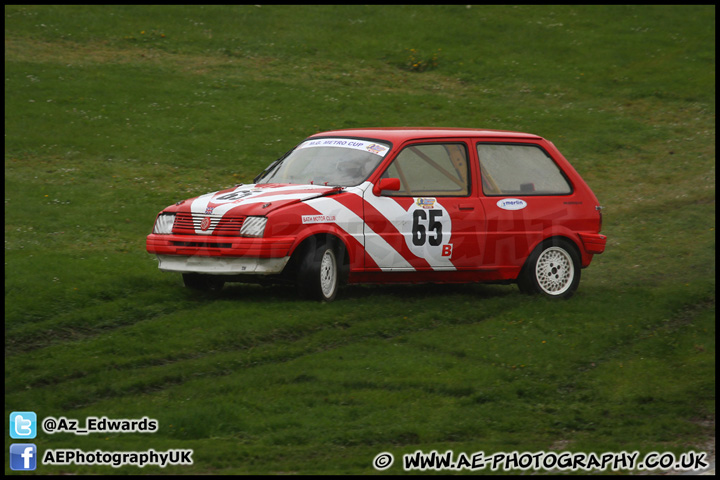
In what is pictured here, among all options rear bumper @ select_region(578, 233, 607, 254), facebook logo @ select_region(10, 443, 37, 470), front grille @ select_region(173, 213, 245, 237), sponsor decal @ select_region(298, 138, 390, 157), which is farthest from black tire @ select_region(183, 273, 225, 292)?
facebook logo @ select_region(10, 443, 37, 470)

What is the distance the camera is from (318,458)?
657cm

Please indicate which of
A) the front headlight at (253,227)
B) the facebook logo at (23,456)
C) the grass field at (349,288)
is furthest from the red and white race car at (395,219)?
the facebook logo at (23,456)

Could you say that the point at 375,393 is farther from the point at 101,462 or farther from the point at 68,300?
the point at 68,300

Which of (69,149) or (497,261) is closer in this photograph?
(497,261)

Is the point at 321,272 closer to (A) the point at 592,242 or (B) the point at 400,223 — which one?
(B) the point at 400,223

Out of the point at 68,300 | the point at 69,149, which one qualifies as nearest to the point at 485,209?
the point at 68,300

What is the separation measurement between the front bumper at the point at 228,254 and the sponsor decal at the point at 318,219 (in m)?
0.26

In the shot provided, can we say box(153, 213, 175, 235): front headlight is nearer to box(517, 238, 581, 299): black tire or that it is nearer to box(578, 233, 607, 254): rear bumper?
box(517, 238, 581, 299): black tire

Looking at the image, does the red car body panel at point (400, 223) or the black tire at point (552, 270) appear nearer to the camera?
the red car body panel at point (400, 223)

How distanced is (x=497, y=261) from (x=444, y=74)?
18.2 meters

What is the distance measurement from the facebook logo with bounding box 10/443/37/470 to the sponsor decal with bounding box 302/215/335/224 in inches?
165

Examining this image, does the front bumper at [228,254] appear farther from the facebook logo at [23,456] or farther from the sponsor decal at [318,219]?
the facebook logo at [23,456]

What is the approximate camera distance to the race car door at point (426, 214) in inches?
420

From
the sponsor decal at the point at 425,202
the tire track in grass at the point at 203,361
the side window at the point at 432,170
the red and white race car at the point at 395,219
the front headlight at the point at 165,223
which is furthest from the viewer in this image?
the side window at the point at 432,170
